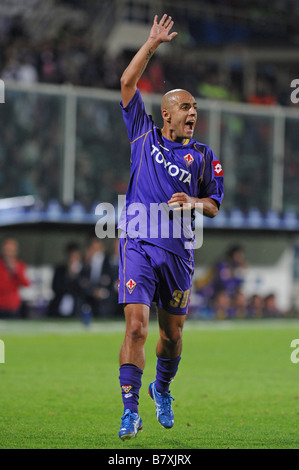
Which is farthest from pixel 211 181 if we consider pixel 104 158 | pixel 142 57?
pixel 104 158

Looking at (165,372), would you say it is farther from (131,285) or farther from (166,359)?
(131,285)

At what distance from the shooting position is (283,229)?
25203 mm

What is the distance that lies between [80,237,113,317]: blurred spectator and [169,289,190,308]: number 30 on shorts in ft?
42.8

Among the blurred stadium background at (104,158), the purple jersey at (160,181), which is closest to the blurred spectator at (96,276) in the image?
the blurred stadium background at (104,158)

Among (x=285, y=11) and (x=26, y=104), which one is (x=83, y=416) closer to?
(x=26, y=104)

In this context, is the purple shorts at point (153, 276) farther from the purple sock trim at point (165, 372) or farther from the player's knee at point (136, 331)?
the purple sock trim at point (165, 372)

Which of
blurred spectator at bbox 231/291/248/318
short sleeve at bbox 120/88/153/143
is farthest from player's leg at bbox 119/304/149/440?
blurred spectator at bbox 231/291/248/318

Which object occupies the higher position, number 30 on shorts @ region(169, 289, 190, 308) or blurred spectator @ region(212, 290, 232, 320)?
number 30 on shorts @ region(169, 289, 190, 308)

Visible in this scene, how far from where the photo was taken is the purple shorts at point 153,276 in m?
7.62

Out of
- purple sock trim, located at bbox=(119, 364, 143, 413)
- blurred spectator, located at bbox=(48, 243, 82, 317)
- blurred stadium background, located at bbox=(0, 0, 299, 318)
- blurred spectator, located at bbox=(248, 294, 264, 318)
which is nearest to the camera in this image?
purple sock trim, located at bbox=(119, 364, 143, 413)

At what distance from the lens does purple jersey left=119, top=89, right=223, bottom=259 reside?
7.83 metres

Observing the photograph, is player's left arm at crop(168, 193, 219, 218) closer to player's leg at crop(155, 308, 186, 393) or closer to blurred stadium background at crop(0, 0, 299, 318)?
player's leg at crop(155, 308, 186, 393)

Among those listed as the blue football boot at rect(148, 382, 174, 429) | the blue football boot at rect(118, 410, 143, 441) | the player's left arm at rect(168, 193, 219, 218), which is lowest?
the blue football boot at rect(148, 382, 174, 429)

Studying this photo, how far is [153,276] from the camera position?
305 inches
